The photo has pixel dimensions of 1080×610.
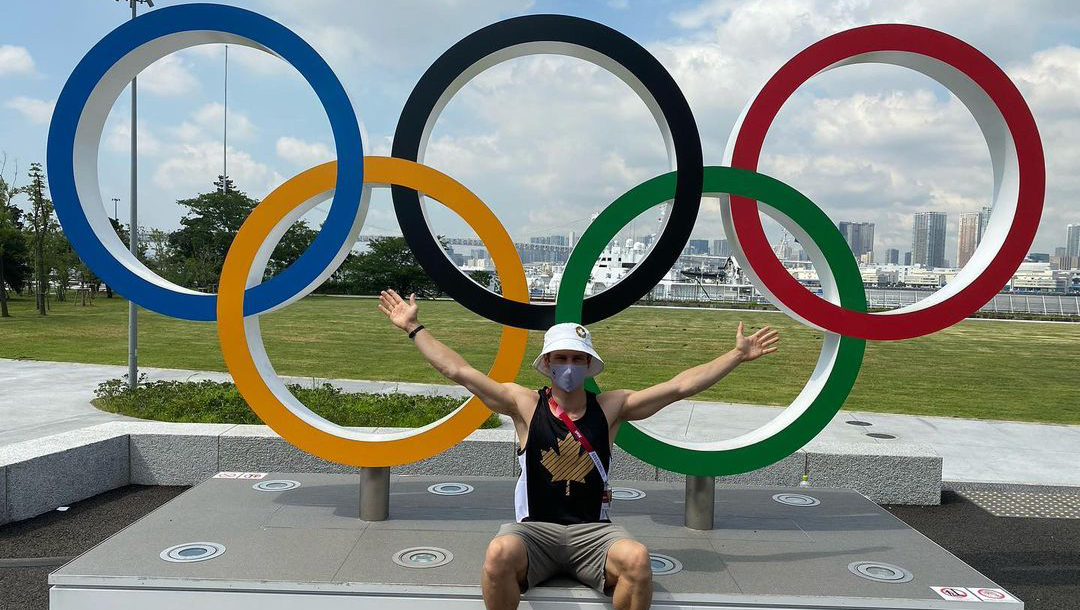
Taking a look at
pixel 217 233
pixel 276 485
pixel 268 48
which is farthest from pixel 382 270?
pixel 268 48

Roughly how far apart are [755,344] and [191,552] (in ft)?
12.5

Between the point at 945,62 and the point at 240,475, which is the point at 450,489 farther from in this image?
the point at 945,62

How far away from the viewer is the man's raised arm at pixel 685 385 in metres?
4.76

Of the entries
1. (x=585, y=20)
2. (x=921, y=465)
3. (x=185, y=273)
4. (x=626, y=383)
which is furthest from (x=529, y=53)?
(x=185, y=273)

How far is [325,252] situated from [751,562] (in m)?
3.63

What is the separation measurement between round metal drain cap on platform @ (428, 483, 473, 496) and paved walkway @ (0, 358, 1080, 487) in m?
3.71

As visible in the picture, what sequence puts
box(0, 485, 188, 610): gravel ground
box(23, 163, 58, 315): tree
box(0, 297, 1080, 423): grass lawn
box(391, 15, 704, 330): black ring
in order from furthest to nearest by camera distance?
box(23, 163, 58, 315): tree → box(0, 297, 1080, 423): grass lawn → box(391, 15, 704, 330): black ring → box(0, 485, 188, 610): gravel ground

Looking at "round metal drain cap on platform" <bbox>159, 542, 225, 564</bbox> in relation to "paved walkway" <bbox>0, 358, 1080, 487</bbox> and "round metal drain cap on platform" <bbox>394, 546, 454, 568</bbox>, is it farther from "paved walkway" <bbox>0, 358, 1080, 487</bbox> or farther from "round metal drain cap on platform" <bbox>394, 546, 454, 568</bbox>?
"paved walkway" <bbox>0, 358, 1080, 487</bbox>

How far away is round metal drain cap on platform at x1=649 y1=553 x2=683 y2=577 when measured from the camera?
4777 millimetres

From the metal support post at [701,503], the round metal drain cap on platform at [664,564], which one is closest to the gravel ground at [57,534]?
the round metal drain cap on platform at [664,564]

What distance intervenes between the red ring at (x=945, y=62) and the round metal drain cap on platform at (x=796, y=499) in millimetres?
1578

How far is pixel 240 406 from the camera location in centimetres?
962

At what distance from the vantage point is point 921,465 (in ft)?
24.5

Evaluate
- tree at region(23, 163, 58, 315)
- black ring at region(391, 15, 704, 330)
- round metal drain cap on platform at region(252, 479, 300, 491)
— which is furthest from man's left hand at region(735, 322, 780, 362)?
tree at region(23, 163, 58, 315)
